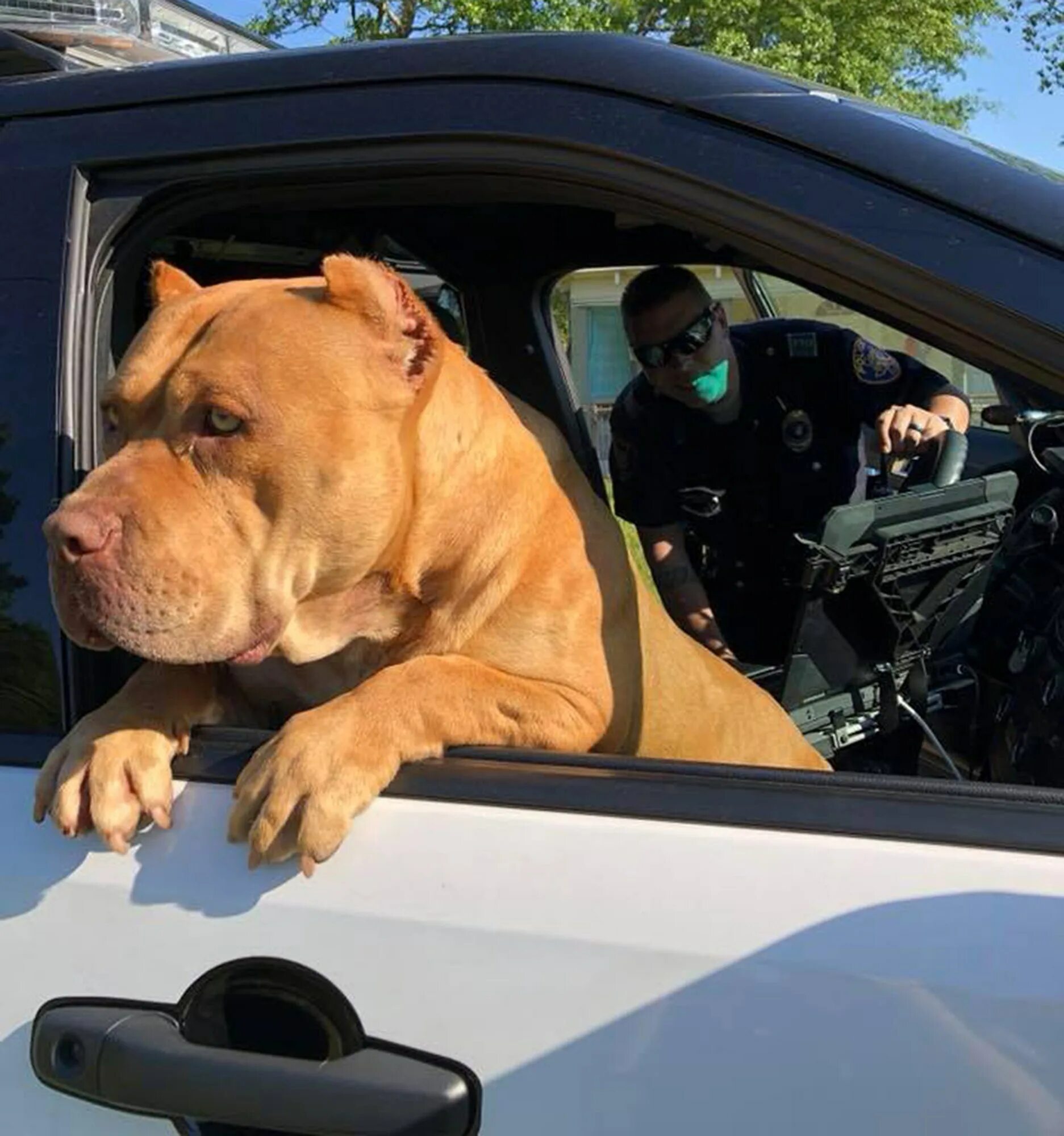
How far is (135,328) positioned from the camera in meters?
1.94

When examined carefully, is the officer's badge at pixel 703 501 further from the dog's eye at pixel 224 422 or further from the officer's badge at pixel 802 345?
the dog's eye at pixel 224 422

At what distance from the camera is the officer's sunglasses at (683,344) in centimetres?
306

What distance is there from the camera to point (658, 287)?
120 inches

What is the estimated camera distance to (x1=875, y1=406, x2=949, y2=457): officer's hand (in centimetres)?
265

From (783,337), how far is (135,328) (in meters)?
1.90

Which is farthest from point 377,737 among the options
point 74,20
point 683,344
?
point 683,344

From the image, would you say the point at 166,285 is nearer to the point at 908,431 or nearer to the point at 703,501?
the point at 908,431

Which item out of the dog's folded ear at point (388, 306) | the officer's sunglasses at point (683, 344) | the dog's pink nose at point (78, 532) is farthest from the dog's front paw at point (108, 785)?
the officer's sunglasses at point (683, 344)

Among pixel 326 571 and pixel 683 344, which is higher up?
pixel 683 344

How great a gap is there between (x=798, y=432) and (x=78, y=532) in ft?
6.87

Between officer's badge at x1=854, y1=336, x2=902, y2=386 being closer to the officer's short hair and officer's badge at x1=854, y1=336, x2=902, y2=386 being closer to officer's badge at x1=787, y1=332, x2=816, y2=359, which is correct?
officer's badge at x1=787, y1=332, x2=816, y2=359

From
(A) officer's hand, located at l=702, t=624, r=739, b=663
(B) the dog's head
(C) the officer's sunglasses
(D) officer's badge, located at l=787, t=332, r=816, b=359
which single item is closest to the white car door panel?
(B) the dog's head

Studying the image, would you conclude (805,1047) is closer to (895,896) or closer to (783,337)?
(895,896)

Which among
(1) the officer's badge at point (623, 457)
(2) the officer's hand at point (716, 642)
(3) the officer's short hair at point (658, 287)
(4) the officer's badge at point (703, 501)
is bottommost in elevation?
(2) the officer's hand at point (716, 642)
